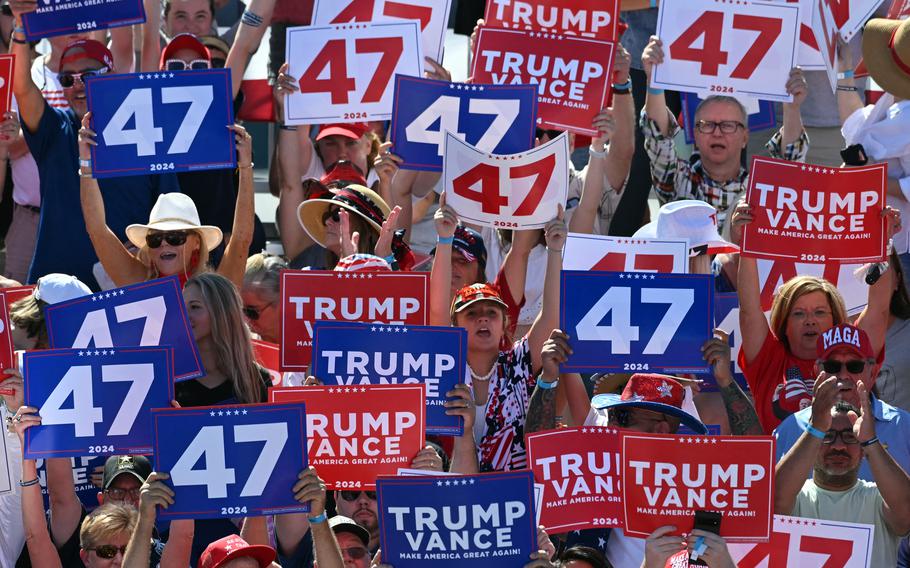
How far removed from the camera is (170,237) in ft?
26.5

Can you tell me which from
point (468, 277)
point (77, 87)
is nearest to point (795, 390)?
point (468, 277)

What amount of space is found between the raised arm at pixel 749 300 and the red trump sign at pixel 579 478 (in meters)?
1.24

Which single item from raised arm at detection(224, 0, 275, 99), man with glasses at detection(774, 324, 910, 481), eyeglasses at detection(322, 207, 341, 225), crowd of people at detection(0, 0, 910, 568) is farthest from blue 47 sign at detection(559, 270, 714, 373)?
raised arm at detection(224, 0, 275, 99)

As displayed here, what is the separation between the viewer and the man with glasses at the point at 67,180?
8625 mm

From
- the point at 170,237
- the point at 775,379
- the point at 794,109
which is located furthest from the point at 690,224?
the point at 170,237

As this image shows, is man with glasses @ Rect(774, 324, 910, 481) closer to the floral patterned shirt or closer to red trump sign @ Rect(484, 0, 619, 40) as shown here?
the floral patterned shirt

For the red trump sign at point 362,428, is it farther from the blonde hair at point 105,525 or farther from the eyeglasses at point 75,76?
the eyeglasses at point 75,76

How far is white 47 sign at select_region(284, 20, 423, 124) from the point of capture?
A: 29.1 feet

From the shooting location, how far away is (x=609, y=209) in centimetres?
894

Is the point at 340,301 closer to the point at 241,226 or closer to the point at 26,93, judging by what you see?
the point at 241,226

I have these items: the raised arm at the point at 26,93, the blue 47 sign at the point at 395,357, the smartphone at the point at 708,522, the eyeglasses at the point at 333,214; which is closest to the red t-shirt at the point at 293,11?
the raised arm at the point at 26,93

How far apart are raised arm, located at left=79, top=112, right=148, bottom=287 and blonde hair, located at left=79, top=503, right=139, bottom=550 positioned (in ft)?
5.81

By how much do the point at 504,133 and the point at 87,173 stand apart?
1.97 m

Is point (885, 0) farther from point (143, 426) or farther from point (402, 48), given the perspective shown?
point (143, 426)
